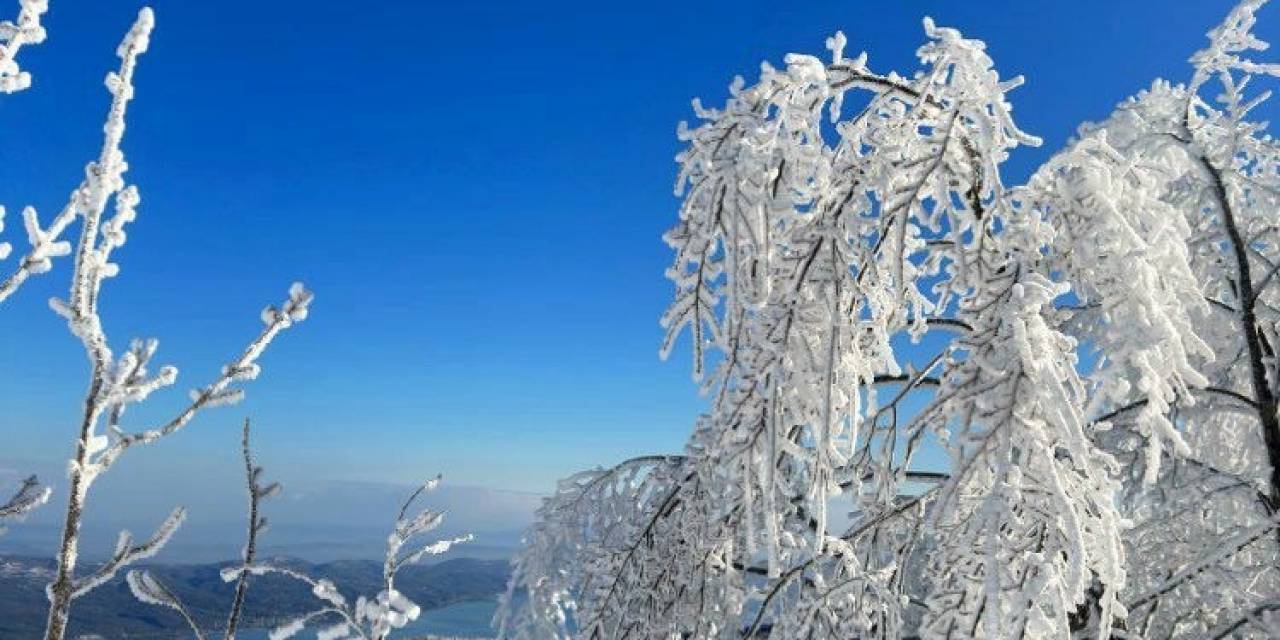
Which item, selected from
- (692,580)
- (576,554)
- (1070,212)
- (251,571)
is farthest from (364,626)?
(576,554)

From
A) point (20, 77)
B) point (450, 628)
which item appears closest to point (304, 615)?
point (20, 77)

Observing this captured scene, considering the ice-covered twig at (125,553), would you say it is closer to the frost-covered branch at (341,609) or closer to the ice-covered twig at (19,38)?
the frost-covered branch at (341,609)

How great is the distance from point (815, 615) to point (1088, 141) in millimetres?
2347

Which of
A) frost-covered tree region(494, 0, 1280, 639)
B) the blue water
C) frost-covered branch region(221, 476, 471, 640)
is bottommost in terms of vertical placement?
the blue water

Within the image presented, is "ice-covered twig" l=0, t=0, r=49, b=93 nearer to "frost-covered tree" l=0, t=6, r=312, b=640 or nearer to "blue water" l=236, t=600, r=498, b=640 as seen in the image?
"frost-covered tree" l=0, t=6, r=312, b=640

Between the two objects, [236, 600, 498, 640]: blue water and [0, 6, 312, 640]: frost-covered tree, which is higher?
[0, 6, 312, 640]: frost-covered tree

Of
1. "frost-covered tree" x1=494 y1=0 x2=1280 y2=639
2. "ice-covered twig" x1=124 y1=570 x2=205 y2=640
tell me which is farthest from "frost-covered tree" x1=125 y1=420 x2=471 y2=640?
"frost-covered tree" x1=494 y1=0 x2=1280 y2=639

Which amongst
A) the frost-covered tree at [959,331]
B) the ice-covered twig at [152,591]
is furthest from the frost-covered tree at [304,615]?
the frost-covered tree at [959,331]

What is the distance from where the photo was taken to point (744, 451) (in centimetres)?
237

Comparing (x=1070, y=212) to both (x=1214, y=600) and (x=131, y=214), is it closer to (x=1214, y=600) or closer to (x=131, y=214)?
(x=131, y=214)

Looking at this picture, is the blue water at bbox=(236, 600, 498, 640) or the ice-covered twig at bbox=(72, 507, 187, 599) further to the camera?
the blue water at bbox=(236, 600, 498, 640)

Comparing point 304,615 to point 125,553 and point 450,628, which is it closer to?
point 125,553

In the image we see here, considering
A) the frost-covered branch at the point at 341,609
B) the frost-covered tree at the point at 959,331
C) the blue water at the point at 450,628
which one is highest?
the frost-covered tree at the point at 959,331

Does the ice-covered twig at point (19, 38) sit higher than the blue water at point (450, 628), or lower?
higher
